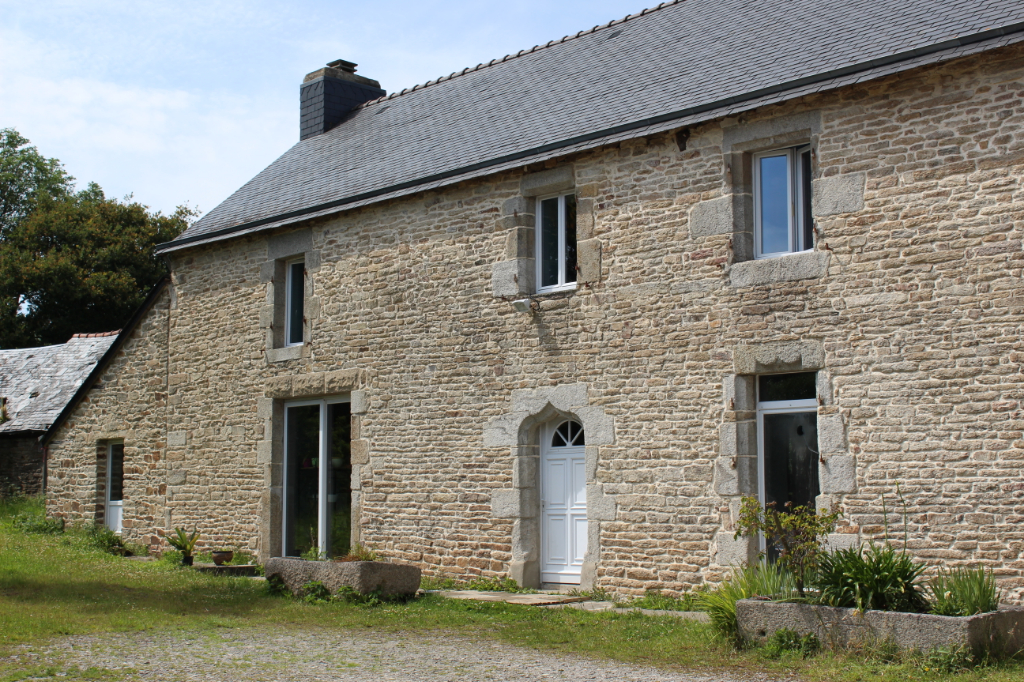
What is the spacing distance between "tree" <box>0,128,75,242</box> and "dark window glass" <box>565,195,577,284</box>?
29887mm

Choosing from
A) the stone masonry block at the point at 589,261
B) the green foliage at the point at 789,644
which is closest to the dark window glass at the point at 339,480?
the stone masonry block at the point at 589,261

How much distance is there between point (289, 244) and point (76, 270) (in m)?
17.1

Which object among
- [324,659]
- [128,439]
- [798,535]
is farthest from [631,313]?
[128,439]

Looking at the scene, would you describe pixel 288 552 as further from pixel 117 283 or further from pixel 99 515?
pixel 117 283

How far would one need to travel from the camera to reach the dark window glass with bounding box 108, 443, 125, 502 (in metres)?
15.9

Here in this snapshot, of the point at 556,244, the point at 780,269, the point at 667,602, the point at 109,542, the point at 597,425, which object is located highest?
the point at 556,244

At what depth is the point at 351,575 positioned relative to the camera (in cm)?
946

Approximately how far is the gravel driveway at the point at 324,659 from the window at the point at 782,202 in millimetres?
4219

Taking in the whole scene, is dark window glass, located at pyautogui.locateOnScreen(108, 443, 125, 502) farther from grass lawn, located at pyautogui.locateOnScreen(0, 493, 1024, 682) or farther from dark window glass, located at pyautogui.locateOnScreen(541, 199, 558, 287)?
dark window glass, located at pyautogui.locateOnScreen(541, 199, 558, 287)

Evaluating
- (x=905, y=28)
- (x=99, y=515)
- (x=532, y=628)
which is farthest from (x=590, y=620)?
(x=99, y=515)

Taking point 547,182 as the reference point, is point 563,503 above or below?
below

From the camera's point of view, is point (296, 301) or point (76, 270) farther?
point (76, 270)

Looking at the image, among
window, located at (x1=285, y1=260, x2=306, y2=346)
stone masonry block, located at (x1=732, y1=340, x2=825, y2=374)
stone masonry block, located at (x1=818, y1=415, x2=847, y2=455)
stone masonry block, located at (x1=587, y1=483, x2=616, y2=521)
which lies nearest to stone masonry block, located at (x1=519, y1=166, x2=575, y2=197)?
stone masonry block, located at (x1=732, y1=340, x2=825, y2=374)

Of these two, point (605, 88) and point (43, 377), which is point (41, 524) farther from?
point (605, 88)
